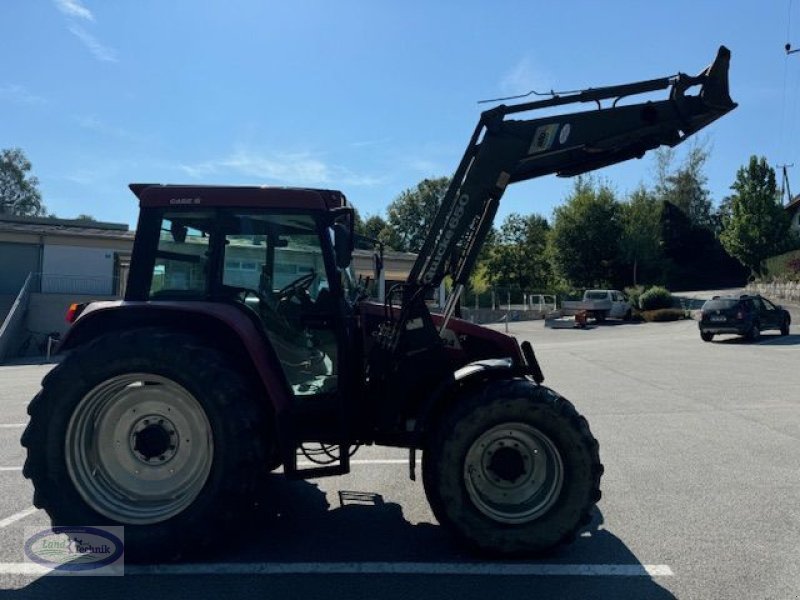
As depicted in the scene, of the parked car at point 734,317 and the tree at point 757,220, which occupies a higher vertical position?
the tree at point 757,220

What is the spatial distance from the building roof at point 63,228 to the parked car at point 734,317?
2431 cm

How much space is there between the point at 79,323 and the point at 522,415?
3.02 m

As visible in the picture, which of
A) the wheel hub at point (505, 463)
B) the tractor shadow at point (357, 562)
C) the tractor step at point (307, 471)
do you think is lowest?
the tractor shadow at point (357, 562)

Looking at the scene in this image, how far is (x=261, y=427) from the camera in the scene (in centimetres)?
400

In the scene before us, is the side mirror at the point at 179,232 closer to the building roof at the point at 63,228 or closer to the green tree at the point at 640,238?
the building roof at the point at 63,228

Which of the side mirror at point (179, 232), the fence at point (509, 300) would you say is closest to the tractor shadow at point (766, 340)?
the fence at point (509, 300)

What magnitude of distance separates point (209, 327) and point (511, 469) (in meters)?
2.23

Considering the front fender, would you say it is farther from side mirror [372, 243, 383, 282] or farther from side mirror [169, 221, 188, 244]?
side mirror [169, 221, 188, 244]

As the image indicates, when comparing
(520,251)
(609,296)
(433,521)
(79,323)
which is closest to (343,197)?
(79,323)

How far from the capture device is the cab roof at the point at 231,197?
4.36m

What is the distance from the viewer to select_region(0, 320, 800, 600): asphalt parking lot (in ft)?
11.8

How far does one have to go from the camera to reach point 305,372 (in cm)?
450

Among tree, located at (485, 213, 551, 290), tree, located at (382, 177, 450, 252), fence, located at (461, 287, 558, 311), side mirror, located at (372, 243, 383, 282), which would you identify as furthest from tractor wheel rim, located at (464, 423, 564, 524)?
tree, located at (382, 177, 450, 252)

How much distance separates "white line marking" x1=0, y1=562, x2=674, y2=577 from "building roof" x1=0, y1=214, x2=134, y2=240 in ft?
89.5
